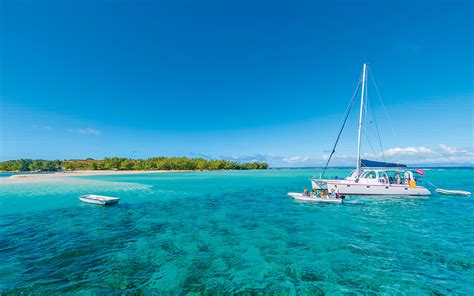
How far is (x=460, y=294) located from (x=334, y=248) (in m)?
5.74

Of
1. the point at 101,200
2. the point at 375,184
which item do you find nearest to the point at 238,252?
the point at 101,200

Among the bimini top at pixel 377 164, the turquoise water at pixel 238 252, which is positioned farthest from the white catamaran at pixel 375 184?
the turquoise water at pixel 238 252

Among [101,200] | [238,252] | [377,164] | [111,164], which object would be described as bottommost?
[238,252]

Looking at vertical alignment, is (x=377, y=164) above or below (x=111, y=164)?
below

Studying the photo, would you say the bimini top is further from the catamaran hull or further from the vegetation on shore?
the vegetation on shore

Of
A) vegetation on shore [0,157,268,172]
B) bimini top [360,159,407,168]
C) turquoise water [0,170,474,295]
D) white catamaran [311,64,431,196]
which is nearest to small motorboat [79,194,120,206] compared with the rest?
turquoise water [0,170,474,295]

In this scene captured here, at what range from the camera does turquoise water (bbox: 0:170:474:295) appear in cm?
976

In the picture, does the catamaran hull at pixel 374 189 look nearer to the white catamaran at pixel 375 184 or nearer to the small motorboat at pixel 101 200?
the white catamaran at pixel 375 184

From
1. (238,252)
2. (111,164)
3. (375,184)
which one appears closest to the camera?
(238,252)

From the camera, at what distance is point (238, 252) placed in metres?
13.3

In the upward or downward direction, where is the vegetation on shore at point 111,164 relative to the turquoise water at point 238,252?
upward

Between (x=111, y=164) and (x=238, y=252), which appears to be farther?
(x=111, y=164)

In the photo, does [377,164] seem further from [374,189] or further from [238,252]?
[238,252]

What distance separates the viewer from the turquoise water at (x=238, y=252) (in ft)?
32.0
